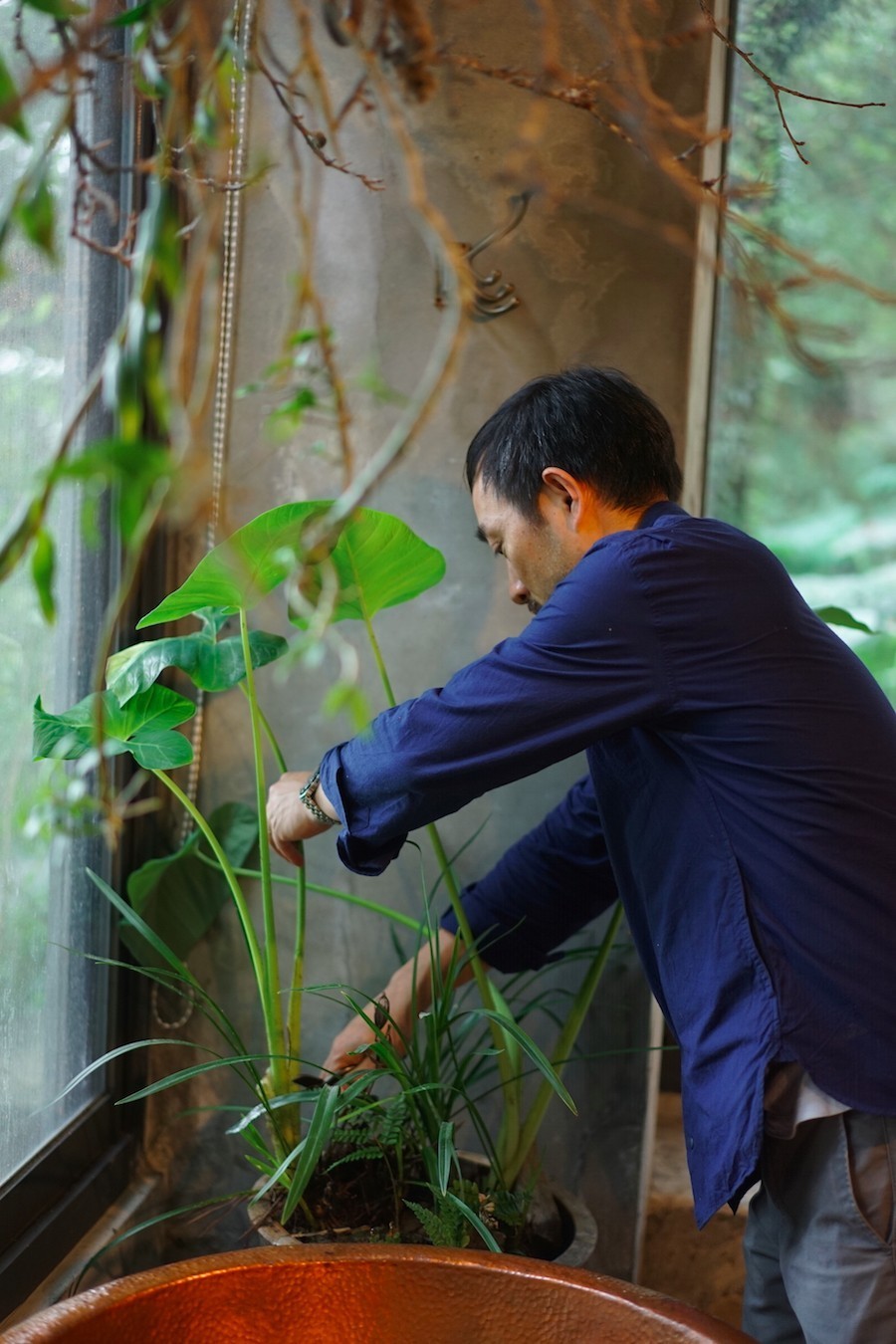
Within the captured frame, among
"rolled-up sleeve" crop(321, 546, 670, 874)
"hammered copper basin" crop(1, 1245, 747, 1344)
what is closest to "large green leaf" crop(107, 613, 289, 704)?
"rolled-up sleeve" crop(321, 546, 670, 874)

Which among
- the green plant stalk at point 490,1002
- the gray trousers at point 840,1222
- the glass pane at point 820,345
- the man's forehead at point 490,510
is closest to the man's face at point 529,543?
the man's forehead at point 490,510

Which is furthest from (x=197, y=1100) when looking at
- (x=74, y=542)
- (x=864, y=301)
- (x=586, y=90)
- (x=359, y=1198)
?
(x=864, y=301)

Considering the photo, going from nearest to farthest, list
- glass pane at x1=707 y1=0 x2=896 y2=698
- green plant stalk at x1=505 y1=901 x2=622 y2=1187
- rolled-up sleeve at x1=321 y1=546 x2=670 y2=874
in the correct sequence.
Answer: rolled-up sleeve at x1=321 y1=546 x2=670 y2=874 → green plant stalk at x1=505 y1=901 x2=622 y2=1187 → glass pane at x1=707 y1=0 x2=896 y2=698

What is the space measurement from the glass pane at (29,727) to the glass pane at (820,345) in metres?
1.17

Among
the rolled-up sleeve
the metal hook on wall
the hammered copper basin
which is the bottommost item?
the hammered copper basin

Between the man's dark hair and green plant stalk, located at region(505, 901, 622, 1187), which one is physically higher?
the man's dark hair

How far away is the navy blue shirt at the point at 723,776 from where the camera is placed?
3.87 ft

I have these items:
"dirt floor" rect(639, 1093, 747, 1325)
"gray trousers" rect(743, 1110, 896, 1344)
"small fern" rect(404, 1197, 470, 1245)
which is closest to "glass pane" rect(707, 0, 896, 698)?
"dirt floor" rect(639, 1093, 747, 1325)

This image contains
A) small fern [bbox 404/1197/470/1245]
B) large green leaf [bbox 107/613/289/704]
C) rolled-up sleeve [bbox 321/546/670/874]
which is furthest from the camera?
large green leaf [bbox 107/613/289/704]

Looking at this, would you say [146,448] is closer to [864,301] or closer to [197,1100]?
[197,1100]

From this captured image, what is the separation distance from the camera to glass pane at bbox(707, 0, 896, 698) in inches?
83.0

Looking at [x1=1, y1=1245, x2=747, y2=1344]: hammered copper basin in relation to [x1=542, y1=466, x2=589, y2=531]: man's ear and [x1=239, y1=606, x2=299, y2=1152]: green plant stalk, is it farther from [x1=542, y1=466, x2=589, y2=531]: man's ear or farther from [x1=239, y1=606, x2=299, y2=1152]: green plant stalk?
[x1=542, y1=466, x2=589, y2=531]: man's ear

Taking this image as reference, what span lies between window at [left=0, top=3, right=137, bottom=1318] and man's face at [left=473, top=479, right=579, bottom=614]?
0.51 meters

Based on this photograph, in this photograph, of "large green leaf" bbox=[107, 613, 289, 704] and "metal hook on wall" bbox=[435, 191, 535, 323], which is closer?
"large green leaf" bbox=[107, 613, 289, 704]
